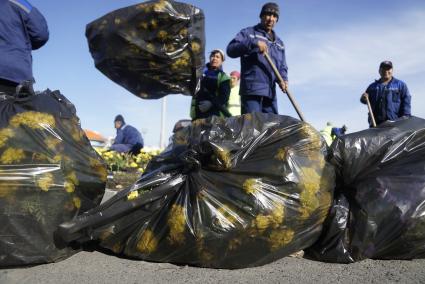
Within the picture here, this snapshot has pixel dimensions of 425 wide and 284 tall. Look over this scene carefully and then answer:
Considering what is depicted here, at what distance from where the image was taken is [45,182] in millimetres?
1758

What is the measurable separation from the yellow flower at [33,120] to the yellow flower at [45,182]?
0.24m

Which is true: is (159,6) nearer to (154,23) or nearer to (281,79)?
(154,23)

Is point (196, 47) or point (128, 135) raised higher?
point (196, 47)

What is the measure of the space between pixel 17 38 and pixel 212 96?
5.97 ft

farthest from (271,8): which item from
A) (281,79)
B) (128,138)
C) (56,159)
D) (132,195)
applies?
(128,138)

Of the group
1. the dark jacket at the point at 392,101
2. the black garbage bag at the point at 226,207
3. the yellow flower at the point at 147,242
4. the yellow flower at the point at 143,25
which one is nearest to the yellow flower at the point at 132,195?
the black garbage bag at the point at 226,207

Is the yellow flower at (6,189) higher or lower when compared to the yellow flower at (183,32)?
lower

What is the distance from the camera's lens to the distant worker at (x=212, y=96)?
368 cm

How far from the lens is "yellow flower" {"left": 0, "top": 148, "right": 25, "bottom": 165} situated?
1.73m

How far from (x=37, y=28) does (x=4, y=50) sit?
0.94 ft

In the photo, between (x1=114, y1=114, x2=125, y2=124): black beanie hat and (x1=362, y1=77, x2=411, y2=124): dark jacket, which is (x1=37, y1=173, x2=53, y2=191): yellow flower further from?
(x1=114, y1=114, x2=125, y2=124): black beanie hat

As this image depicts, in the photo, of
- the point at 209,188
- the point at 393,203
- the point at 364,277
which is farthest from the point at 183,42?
the point at 364,277

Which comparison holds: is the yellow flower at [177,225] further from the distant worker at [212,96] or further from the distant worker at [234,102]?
the distant worker at [234,102]

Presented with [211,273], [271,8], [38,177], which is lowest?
[211,273]
